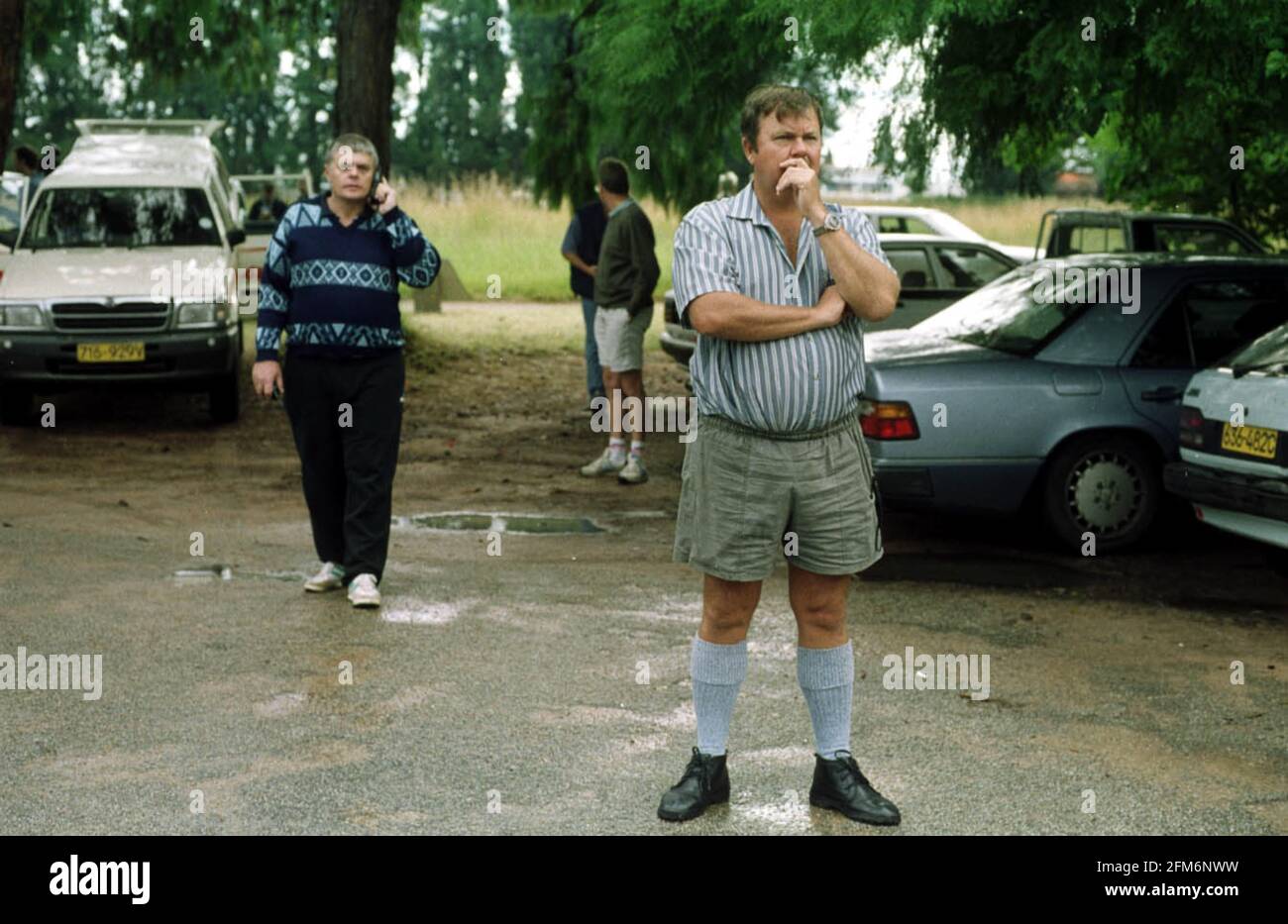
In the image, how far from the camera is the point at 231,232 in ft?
50.7

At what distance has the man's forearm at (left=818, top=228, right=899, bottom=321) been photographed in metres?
4.83

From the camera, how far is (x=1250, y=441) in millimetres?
8242

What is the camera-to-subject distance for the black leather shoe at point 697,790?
5176 mm

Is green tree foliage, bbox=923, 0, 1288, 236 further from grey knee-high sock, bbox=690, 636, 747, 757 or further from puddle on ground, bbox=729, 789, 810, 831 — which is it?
puddle on ground, bbox=729, 789, 810, 831

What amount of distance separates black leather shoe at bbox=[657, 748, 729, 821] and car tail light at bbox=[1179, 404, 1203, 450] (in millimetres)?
4239

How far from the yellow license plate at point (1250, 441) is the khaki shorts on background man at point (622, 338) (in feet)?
14.6

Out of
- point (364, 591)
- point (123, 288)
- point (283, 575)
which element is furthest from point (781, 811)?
point (123, 288)

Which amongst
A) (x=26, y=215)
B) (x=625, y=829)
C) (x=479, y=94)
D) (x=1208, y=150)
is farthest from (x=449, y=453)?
(x=479, y=94)

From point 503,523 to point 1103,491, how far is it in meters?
3.41

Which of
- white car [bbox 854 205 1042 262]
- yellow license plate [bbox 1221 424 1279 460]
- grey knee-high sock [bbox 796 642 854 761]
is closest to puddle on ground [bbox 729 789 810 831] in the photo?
grey knee-high sock [bbox 796 642 854 761]

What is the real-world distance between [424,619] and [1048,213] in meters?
13.0

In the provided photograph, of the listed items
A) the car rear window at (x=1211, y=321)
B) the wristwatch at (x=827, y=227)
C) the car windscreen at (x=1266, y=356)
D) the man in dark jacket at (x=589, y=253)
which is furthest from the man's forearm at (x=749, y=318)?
the man in dark jacket at (x=589, y=253)
